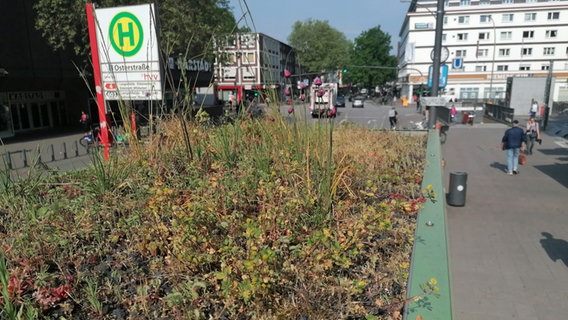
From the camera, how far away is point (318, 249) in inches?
76.4

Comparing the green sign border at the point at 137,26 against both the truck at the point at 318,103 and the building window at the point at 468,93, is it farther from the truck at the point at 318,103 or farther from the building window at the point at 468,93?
the building window at the point at 468,93

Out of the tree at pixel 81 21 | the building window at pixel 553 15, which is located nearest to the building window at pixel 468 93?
the building window at pixel 553 15

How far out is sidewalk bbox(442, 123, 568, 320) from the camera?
4.52 meters

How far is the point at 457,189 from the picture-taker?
8.17 meters

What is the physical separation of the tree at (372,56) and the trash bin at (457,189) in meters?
68.8

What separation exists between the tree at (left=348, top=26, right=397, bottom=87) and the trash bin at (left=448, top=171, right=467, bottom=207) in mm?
68793

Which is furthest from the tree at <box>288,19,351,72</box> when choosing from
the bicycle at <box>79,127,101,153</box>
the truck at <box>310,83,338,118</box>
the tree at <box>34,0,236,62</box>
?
the truck at <box>310,83,338,118</box>

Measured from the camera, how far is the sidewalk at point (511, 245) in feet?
14.8

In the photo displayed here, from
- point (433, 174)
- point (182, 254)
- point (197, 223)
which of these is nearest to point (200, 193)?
point (197, 223)

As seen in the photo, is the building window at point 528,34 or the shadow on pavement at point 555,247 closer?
the shadow on pavement at point 555,247

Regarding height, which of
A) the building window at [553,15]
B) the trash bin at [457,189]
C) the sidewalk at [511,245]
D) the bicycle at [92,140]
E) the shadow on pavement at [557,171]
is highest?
the building window at [553,15]

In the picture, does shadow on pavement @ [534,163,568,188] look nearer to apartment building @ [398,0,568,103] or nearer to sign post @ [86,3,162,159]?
sign post @ [86,3,162,159]

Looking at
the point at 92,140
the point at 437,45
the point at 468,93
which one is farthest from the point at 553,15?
the point at 92,140

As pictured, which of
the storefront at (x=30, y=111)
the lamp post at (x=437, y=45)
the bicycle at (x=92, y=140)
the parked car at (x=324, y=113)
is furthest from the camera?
the storefront at (x=30, y=111)
